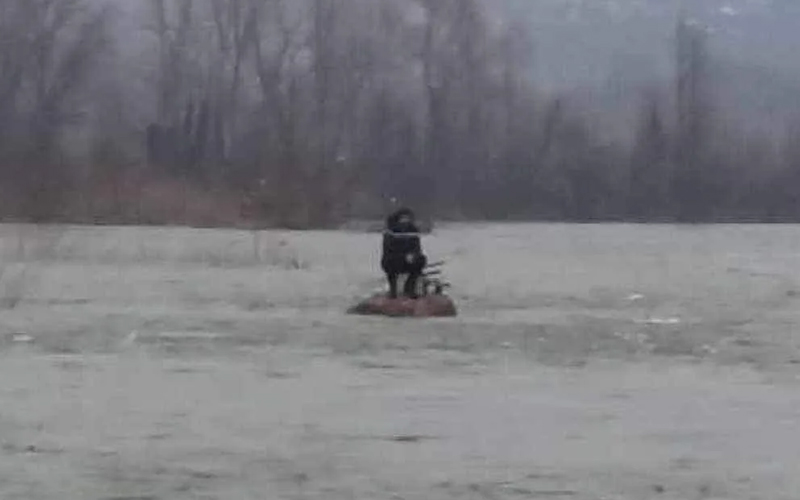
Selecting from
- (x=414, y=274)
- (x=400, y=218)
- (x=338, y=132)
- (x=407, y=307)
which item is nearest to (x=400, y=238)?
(x=400, y=218)

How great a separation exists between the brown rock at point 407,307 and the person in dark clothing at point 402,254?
23cm

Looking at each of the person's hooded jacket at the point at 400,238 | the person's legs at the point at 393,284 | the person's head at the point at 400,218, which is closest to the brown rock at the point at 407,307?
the person's legs at the point at 393,284

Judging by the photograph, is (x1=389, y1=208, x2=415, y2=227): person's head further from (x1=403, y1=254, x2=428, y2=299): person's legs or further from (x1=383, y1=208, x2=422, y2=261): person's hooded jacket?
(x1=403, y1=254, x2=428, y2=299): person's legs

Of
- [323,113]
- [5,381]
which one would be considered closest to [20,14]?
[323,113]

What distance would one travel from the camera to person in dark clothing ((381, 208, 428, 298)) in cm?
2234

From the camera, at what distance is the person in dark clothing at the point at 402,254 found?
73.3 feet

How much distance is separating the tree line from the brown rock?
3699 cm

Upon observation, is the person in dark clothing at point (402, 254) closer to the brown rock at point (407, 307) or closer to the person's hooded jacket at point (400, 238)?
the person's hooded jacket at point (400, 238)

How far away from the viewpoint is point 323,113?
267 feet

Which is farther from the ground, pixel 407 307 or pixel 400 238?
pixel 400 238

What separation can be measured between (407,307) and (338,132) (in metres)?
59.8

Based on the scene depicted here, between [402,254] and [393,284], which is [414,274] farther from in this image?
[402,254]

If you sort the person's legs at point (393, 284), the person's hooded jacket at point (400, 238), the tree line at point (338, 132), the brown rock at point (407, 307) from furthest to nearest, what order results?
the tree line at point (338, 132)
the person's legs at point (393, 284)
the person's hooded jacket at point (400, 238)
the brown rock at point (407, 307)

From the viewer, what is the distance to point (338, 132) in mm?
81562
